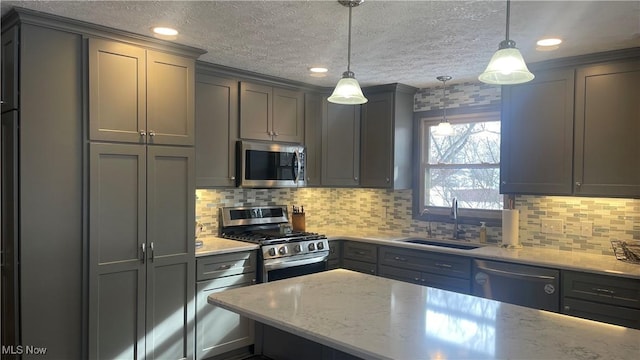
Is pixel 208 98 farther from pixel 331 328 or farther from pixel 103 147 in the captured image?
pixel 331 328

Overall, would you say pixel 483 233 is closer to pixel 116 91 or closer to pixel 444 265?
pixel 444 265

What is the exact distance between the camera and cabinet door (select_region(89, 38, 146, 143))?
280 cm

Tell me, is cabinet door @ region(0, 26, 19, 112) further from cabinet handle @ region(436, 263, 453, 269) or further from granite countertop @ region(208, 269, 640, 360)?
cabinet handle @ region(436, 263, 453, 269)

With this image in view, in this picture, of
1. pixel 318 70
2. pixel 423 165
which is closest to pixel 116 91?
pixel 318 70

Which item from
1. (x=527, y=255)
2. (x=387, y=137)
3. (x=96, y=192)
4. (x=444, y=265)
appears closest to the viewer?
(x=96, y=192)

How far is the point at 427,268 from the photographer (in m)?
3.82

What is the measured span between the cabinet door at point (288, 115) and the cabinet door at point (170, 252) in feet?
3.63

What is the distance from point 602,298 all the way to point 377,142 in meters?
2.25

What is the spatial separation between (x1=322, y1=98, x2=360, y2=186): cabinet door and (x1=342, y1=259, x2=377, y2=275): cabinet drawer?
0.76m

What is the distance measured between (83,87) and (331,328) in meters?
2.05

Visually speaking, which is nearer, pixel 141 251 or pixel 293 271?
pixel 141 251

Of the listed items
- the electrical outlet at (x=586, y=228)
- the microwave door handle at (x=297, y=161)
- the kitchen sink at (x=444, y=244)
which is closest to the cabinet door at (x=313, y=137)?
the microwave door handle at (x=297, y=161)

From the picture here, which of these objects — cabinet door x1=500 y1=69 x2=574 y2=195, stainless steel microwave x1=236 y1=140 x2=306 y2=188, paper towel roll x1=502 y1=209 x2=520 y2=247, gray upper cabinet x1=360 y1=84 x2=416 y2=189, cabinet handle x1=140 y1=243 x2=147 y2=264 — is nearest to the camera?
cabinet handle x1=140 y1=243 x2=147 y2=264

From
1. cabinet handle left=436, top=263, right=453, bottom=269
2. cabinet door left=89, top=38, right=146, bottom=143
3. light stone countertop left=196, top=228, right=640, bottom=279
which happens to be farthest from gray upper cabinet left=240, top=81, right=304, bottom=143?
cabinet handle left=436, top=263, right=453, bottom=269
